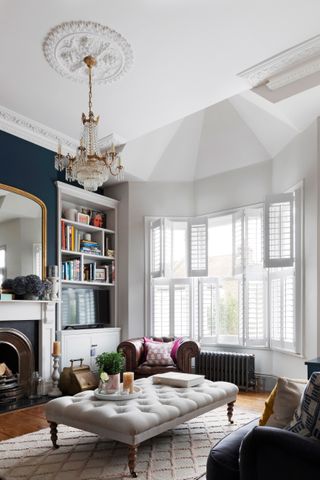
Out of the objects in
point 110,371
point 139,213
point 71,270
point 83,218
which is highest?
point 139,213

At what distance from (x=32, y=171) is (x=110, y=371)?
2933mm

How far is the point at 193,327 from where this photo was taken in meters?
6.22

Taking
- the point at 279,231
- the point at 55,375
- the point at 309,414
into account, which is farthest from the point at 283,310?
the point at 309,414

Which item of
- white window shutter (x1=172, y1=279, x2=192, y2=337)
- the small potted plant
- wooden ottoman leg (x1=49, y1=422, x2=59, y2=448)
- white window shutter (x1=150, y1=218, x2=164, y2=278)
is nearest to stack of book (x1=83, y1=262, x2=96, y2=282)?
white window shutter (x1=150, y1=218, x2=164, y2=278)

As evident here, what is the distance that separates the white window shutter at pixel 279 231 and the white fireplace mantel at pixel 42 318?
2.78m

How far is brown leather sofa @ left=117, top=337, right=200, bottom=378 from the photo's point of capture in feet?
17.0

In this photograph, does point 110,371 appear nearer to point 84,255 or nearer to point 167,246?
point 84,255

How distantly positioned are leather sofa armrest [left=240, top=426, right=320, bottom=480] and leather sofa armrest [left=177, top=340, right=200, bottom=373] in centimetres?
335

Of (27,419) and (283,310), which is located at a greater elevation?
(283,310)

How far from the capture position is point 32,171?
17.5ft

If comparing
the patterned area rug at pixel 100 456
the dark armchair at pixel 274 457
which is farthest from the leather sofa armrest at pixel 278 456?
the patterned area rug at pixel 100 456

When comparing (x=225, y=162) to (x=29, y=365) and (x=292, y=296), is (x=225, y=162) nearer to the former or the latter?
(x=292, y=296)

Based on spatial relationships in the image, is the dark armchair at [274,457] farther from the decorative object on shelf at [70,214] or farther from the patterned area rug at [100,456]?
the decorative object on shelf at [70,214]

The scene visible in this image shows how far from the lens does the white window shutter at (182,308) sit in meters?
6.24
